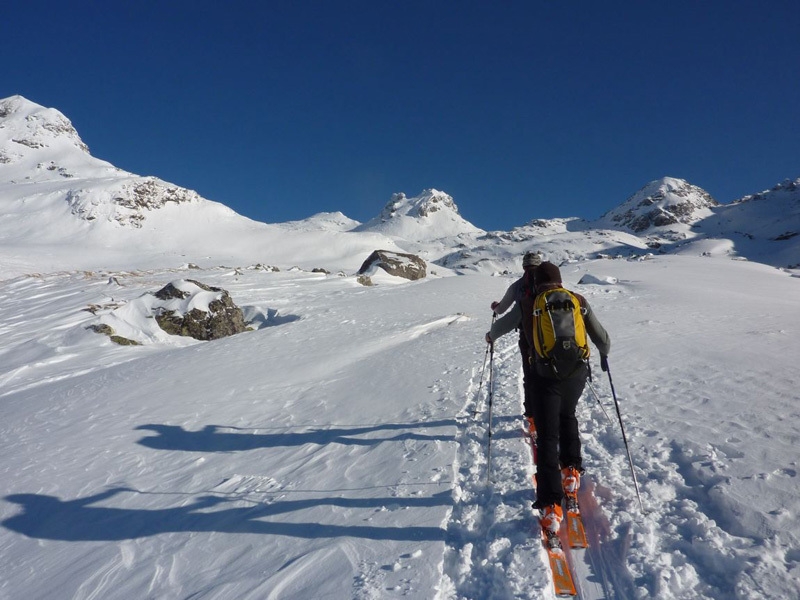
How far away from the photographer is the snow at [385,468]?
313cm

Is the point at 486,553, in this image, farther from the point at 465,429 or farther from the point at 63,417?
the point at 63,417

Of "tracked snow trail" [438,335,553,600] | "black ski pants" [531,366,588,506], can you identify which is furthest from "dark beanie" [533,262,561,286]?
"tracked snow trail" [438,335,553,600]

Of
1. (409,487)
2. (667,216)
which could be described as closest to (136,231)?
(409,487)

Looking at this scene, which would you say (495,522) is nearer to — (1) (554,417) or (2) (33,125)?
(1) (554,417)

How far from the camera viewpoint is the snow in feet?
10.3

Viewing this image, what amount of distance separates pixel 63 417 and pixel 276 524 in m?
6.91

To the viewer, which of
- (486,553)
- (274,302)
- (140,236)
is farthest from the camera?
(140,236)

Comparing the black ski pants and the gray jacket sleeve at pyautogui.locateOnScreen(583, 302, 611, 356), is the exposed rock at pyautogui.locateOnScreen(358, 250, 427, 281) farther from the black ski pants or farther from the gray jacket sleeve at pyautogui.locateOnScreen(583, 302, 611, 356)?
the black ski pants

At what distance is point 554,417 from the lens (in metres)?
3.49

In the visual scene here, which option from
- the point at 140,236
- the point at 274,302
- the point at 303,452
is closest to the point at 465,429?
the point at 303,452

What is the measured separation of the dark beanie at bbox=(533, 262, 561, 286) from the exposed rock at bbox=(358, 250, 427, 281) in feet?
95.9

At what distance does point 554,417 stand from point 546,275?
1.23 metres

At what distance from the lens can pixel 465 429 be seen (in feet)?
18.3

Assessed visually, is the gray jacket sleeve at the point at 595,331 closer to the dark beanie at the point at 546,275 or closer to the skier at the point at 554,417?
the skier at the point at 554,417
